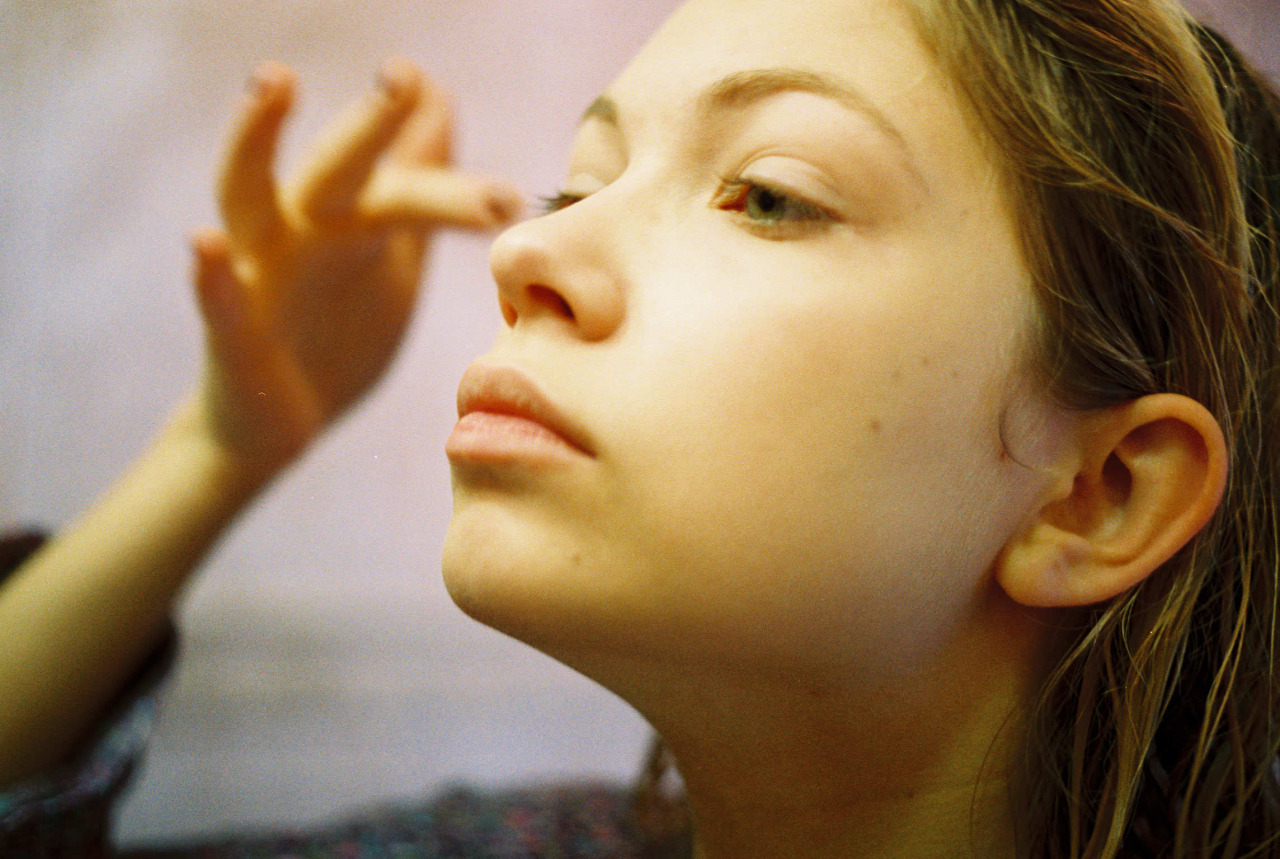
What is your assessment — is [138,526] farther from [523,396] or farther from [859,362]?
[859,362]

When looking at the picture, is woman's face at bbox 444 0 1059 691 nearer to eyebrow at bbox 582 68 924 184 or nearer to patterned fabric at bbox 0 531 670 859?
eyebrow at bbox 582 68 924 184

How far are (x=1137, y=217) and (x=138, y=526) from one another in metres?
0.71

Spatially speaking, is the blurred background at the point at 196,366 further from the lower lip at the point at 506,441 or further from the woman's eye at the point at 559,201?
the lower lip at the point at 506,441

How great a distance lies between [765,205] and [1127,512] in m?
0.24

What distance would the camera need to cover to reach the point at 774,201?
1.52 feet

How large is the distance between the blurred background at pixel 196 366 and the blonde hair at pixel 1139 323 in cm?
40

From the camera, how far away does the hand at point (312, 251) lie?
0.71 m

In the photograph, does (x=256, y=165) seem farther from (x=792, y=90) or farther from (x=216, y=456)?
(x=792, y=90)

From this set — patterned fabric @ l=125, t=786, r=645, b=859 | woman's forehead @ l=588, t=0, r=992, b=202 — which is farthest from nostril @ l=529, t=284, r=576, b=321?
patterned fabric @ l=125, t=786, r=645, b=859

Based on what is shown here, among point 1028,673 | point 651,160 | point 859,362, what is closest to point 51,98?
point 651,160

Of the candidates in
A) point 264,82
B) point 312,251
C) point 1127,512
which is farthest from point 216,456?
point 1127,512

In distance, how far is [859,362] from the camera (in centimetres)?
44

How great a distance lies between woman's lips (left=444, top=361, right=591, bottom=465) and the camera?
430 mm

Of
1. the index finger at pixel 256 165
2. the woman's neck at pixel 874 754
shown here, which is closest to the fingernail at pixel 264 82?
the index finger at pixel 256 165
